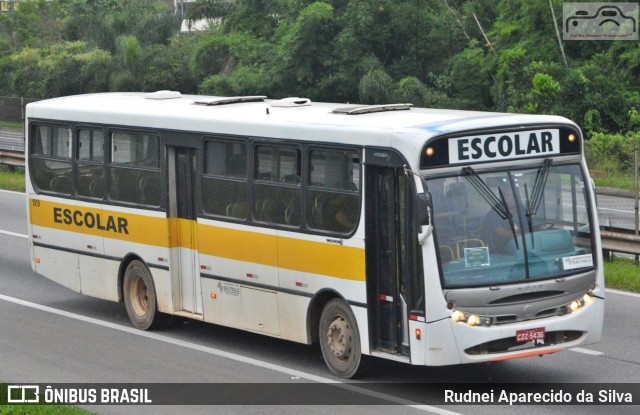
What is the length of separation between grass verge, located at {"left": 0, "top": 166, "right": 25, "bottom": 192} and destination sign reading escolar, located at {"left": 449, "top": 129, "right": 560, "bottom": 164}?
20623mm

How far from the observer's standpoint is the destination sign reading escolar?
1115cm

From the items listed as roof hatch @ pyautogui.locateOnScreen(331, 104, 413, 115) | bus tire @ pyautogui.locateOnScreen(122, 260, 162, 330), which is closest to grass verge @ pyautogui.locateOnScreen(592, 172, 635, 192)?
roof hatch @ pyautogui.locateOnScreen(331, 104, 413, 115)

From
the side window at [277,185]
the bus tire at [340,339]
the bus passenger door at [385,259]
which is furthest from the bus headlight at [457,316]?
the side window at [277,185]

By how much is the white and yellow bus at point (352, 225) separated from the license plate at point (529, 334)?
0.05 ft

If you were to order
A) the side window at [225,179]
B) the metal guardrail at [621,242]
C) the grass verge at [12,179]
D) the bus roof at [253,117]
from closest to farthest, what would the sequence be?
the bus roof at [253,117]
the side window at [225,179]
the metal guardrail at [621,242]
the grass verge at [12,179]

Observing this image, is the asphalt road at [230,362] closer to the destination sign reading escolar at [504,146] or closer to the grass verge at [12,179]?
the destination sign reading escolar at [504,146]

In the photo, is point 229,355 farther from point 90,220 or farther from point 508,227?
point 508,227

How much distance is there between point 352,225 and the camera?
38.7 feet

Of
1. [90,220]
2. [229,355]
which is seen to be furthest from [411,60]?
[229,355]

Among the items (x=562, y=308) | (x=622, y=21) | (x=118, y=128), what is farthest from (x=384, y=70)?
(x=562, y=308)

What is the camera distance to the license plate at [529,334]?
11.0 meters

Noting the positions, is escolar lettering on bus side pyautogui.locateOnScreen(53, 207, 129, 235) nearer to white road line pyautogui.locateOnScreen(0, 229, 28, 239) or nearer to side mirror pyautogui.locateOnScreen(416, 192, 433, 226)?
side mirror pyautogui.locateOnScreen(416, 192, 433, 226)

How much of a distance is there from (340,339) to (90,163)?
5.25 meters

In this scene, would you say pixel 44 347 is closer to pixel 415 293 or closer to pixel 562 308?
pixel 415 293
